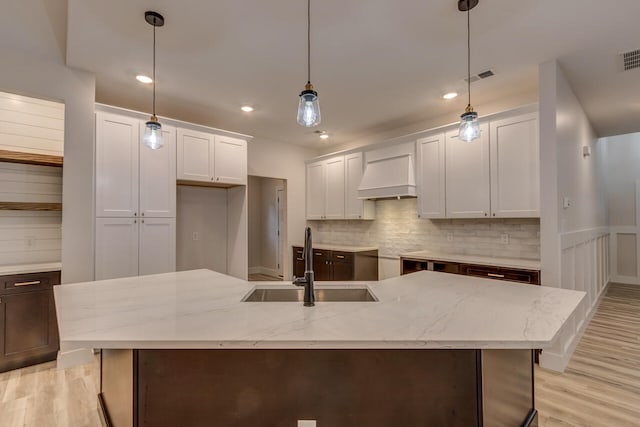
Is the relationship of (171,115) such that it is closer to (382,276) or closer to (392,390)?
(382,276)

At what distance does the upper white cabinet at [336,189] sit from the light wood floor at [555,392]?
122 inches

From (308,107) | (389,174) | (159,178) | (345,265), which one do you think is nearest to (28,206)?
(159,178)

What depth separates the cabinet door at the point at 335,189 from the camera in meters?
5.30

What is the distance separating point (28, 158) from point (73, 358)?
1.94 m

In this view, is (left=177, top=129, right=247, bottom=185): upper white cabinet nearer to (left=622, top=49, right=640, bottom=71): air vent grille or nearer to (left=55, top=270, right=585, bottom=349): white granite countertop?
(left=55, top=270, right=585, bottom=349): white granite countertop

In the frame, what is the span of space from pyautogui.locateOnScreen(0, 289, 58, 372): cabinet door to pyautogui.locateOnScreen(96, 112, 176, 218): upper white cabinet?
3.06ft

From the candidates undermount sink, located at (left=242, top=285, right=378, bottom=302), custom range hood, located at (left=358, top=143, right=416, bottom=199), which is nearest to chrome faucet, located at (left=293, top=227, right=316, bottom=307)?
Answer: undermount sink, located at (left=242, top=285, right=378, bottom=302)

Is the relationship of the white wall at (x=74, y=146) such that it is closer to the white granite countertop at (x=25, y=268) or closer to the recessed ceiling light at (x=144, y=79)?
the white granite countertop at (x=25, y=268)

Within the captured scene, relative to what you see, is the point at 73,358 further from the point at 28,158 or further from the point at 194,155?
the point at 194,155

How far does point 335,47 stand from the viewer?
2576mm

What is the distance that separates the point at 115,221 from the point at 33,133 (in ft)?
4.28

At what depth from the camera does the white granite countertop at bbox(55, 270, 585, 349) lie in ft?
3.62

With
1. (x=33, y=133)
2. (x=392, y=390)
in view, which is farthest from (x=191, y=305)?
(x=33, y=133)

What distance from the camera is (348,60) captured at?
2.79 m
